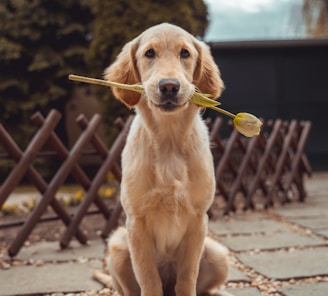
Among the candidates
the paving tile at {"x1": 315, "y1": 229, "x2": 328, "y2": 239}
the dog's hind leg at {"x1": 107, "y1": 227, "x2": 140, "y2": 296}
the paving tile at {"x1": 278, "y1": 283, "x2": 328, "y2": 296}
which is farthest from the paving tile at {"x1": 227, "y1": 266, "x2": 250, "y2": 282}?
the paving tile at {"x1": 315, "y1": 229, "x2": 328, "y2": 239}

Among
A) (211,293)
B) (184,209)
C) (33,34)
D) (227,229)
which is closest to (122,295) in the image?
(211,293)

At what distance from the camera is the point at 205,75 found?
258 cm

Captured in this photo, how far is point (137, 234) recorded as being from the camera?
93.3 inches

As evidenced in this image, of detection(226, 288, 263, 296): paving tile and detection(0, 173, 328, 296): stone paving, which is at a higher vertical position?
detection(226, 288, 263, 296): paving tile

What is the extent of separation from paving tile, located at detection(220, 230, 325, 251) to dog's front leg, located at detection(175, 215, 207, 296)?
154cm

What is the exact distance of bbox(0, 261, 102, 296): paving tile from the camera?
3.01 m

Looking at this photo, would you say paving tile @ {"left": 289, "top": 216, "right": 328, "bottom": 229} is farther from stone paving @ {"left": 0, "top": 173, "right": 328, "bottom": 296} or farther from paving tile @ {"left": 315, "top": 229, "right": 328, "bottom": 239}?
paving tile @ {"left": 315, "top": 229, "right": 328, "bottom": 239}

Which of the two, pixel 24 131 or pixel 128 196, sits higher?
pixel 128 196

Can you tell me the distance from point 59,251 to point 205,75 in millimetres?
2218

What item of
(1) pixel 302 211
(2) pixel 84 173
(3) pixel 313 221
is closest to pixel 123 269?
(2) pixel 84 173

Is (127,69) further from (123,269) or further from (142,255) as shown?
(123,269)

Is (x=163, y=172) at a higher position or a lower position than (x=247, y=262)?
higher

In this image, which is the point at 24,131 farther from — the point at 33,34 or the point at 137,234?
the point at 137,234

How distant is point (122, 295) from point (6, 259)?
1527 millimetres
